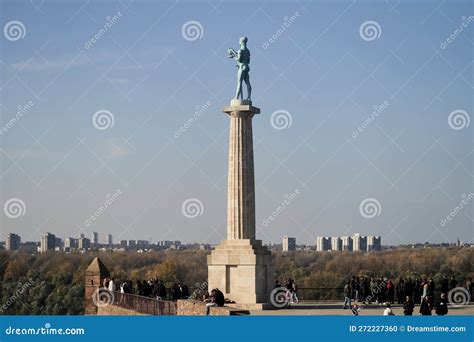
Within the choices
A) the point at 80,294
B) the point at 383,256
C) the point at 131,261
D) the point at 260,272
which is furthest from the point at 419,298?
the point at 131,261

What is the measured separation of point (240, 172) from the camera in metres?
48.9

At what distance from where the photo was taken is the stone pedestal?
4769cm

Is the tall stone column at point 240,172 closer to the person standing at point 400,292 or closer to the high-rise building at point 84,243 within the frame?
the person standing at point 400,292

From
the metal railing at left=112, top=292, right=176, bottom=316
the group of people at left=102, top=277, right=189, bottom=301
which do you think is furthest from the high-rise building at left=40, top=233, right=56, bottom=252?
the metal railing at left=112, top=292, right=176, bottom=316

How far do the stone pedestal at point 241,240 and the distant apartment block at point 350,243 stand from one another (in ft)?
294

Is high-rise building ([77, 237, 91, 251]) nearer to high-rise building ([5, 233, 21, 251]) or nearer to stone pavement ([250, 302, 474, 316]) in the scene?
high-rise building ([5, 233, 21, 251])

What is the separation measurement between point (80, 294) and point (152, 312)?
160ft

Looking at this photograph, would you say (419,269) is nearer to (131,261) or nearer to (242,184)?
(131,261)

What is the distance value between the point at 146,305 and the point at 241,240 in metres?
6.71

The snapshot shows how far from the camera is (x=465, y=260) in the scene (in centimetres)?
9919

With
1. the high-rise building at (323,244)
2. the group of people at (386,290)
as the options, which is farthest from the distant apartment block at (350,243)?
the group of people at (386,290)

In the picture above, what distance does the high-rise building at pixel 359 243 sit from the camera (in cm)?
Result: 13938

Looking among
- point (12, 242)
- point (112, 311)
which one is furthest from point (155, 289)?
point (12, 242)

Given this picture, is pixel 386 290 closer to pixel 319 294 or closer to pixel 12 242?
pixel 319 294
